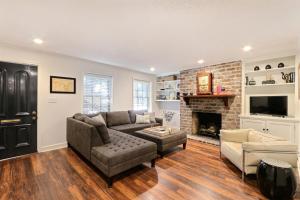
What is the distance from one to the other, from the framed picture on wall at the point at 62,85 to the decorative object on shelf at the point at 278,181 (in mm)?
4397

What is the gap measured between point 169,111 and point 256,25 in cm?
458

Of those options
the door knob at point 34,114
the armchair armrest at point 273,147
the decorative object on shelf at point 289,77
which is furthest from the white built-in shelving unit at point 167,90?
the door knob at point 34,114

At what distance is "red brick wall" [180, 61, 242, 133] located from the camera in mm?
4238

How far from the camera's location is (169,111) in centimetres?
653

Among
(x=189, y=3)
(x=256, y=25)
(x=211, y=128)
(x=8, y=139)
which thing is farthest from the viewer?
(x=211, y=128)

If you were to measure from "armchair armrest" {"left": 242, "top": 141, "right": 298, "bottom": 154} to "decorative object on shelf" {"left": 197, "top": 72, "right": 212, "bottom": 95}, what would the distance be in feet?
8.24

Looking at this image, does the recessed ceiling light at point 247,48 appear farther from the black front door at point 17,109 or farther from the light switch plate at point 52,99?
the black front door at point 17,109

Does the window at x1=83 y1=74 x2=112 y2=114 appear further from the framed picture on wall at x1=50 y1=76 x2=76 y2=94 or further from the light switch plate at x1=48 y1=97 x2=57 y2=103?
the light switch plate at x1=48 y1=97 x2=57 y2=103

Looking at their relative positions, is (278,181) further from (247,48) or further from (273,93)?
(273,93)

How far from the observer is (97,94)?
15.8 feet

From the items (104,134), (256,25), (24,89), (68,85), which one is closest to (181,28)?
(256,25)

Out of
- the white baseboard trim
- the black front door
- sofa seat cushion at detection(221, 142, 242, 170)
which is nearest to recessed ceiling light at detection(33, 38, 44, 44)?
the black front door

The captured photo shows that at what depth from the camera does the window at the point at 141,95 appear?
6.04 meters

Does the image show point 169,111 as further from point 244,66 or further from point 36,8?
point 36,8
